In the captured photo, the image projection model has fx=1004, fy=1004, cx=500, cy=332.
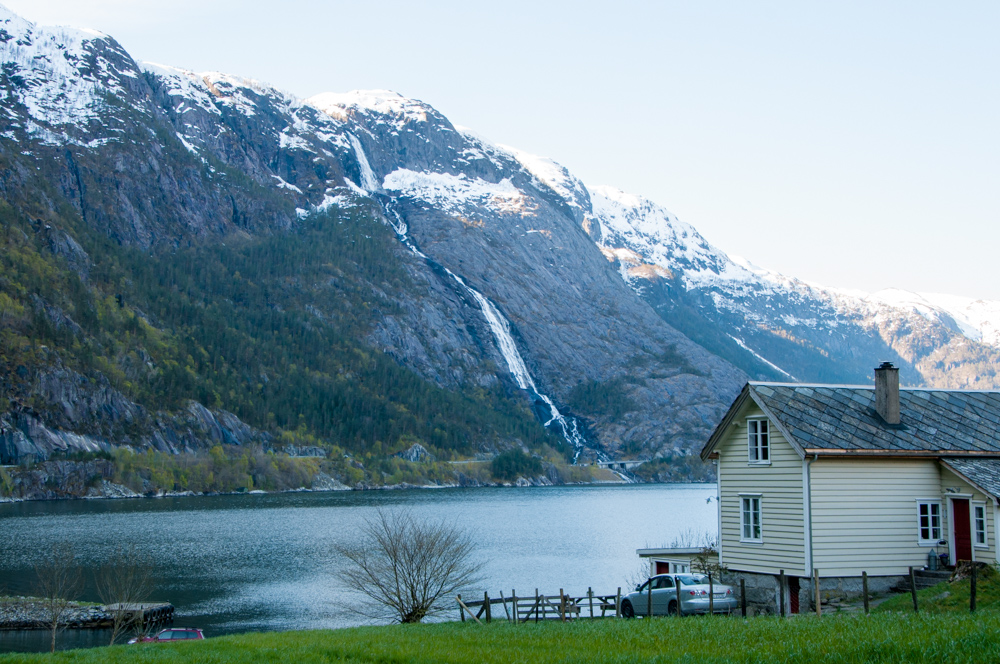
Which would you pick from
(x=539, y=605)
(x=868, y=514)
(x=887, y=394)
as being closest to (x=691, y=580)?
(x=868, y=514)

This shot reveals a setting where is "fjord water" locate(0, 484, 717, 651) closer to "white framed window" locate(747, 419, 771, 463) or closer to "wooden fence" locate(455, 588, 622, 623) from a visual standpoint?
"wooden fence" locate(455, 588, 622, 623)

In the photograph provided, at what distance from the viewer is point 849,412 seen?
4366 cm

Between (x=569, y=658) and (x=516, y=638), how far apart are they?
5.67 meters

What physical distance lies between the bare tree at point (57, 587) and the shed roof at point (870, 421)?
39.3 meters

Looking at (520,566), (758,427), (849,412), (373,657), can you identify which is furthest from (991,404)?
(520,566)

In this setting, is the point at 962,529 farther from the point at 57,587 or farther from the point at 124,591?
the point at 124,591

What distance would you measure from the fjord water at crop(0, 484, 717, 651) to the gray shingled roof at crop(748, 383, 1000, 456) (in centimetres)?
3253

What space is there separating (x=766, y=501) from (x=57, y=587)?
42.4 metres

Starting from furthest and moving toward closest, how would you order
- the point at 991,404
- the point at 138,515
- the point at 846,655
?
the point at 138,515, the point at 991,404, the point at 846,655

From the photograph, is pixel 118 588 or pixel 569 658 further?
pixel 118 588

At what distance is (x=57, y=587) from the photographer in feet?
197

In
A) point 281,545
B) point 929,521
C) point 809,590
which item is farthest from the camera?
point 281,545

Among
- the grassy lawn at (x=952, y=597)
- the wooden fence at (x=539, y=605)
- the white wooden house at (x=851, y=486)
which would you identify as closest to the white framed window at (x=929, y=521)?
the white wooden house at (x=851, y=486)

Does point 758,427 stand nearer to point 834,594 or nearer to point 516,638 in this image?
point 834,594
